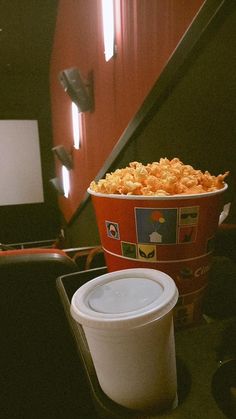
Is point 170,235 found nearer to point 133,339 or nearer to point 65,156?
Answer: point 133,339

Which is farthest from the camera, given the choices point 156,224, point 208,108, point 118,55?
point 118,55

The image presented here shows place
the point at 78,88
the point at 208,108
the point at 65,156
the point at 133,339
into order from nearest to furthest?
the point at 133,339, the point at 208,108, the point at 78,88, the point at 65,156

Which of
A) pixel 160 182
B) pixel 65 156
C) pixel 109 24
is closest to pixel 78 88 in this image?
pixel 109 24

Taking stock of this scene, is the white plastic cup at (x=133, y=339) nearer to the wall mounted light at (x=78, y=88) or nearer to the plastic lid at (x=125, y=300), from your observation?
the plastic lid at (x=125, y=300)

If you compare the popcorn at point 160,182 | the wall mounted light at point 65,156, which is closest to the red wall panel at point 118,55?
the wall mounted light at point 65,156

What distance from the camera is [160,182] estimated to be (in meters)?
0.68

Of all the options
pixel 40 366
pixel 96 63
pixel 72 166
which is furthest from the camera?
pixel 72 166

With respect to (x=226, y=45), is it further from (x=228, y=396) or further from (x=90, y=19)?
(x=90, y=19)

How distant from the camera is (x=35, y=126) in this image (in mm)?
8266

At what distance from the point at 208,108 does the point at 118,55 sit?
4.54 ft

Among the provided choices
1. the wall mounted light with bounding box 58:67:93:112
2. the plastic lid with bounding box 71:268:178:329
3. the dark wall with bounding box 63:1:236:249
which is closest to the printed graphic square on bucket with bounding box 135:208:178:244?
the plastic lid with bounding box 71:268:178:329

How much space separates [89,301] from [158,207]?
234 millimetres

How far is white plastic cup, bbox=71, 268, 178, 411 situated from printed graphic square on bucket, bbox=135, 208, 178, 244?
0.48 ft

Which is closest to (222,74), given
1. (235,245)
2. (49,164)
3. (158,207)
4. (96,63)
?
(235,245)
